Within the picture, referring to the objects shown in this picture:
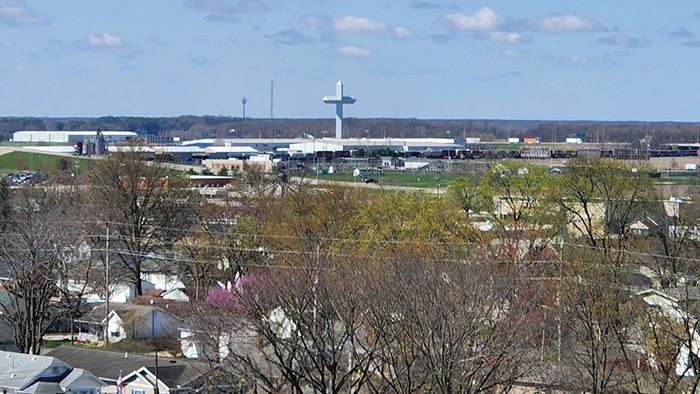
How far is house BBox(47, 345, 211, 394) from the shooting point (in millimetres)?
22062

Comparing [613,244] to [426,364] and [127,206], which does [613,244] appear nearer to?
[426,364]

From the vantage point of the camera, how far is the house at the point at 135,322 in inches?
1185

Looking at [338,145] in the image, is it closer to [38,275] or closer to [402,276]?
[38,275]

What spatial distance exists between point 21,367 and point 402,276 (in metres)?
10.9

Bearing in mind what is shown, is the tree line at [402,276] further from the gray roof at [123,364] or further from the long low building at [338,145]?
the long low building at [338,145]

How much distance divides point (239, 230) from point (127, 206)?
15.8 feet

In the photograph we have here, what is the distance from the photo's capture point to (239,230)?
1380 inches

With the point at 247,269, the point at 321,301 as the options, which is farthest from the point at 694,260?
the point at 247,269

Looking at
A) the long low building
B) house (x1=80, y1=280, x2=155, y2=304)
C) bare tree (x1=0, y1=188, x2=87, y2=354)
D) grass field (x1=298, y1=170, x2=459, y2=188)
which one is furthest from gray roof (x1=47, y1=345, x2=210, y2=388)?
the long low building

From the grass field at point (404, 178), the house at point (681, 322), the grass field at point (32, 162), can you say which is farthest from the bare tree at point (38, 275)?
the grass field at point (32, 162)

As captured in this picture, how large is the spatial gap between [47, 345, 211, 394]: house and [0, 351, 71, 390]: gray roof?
1092 mm

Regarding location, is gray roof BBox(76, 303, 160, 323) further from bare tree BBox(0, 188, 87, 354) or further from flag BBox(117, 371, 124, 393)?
flag BBox(117, 371, 124, 393)

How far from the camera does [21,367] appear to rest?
→ 75.9 feet

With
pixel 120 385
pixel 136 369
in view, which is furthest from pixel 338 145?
pixel 120 385
